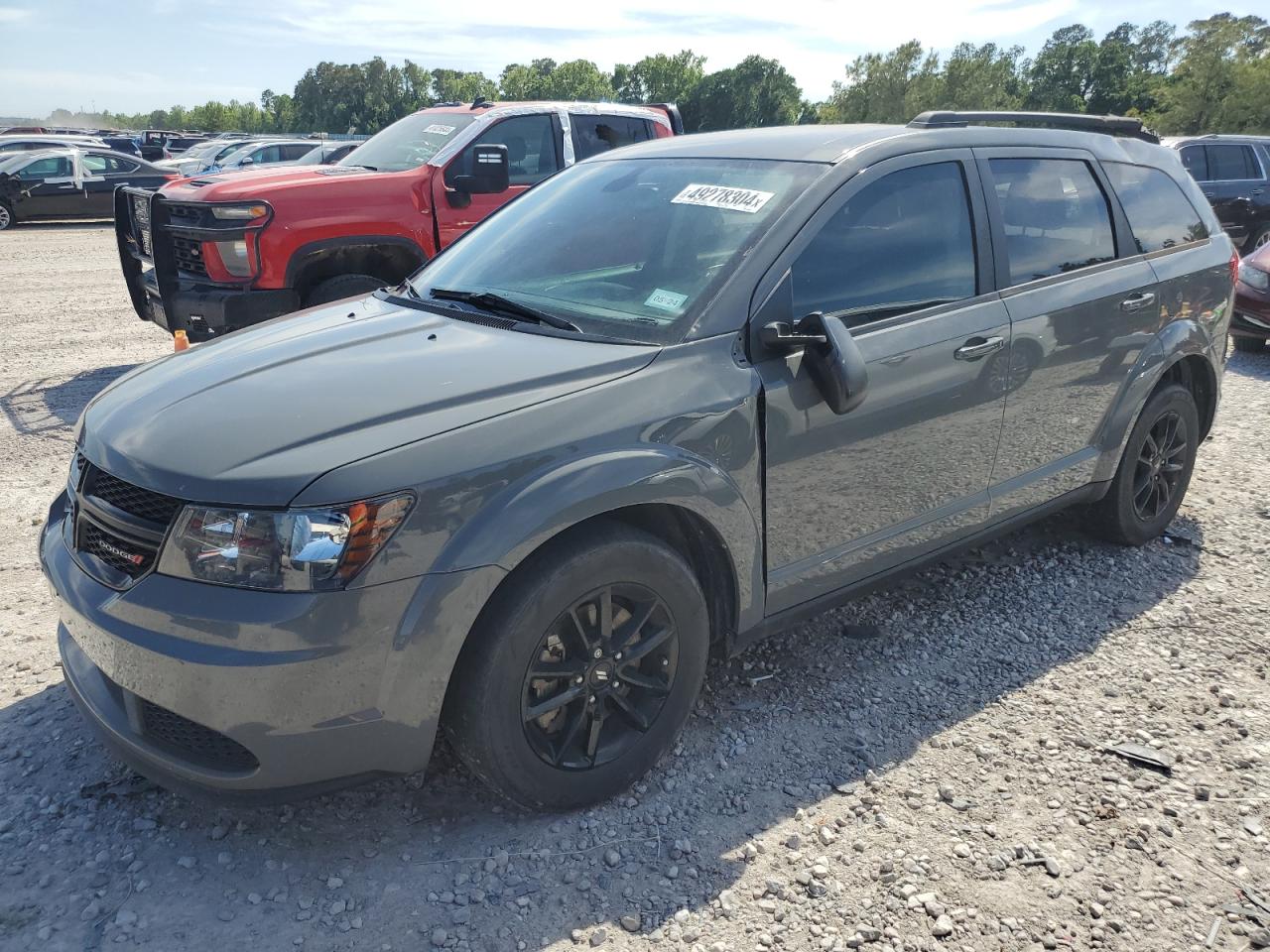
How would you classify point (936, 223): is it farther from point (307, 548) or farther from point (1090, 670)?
point (307, 548)

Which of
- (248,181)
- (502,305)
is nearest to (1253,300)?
(502,305)

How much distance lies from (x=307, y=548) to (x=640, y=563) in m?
0.88

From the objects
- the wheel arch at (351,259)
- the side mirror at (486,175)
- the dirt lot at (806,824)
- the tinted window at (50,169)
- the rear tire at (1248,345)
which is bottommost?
the dirt lot at (806,824)

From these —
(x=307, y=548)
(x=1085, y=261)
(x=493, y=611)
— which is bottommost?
(x=493, y=611)

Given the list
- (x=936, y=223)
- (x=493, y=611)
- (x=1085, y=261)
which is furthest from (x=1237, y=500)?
(x=493, y=611)

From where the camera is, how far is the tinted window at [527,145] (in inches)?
309

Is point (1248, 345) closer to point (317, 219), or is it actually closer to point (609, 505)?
point (317, 219)

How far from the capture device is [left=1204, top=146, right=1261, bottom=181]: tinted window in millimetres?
14031

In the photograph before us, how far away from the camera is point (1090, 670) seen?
143 inches

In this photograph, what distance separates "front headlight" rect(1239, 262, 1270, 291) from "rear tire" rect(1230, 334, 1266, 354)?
583mm

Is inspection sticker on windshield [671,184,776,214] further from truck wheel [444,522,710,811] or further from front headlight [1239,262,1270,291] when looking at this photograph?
front headlight [1239,262,1270,291]

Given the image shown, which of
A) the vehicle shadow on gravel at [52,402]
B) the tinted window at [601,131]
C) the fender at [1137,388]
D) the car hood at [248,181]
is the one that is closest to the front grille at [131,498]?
the fender at [1137,388]

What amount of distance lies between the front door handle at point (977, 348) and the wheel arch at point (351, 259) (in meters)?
4.33

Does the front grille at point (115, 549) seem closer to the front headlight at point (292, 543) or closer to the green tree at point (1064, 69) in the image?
the front headlight at point (292, 543)
